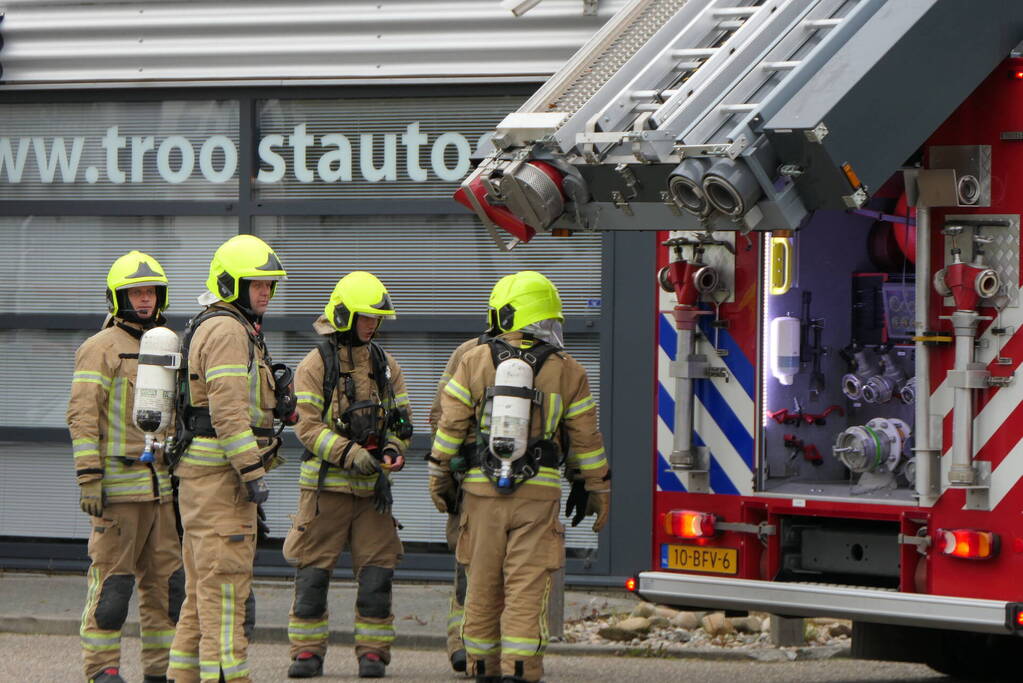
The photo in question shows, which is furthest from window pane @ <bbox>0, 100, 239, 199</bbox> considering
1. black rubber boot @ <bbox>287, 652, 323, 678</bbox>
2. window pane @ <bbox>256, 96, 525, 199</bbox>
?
black rubber boot @ <bbox>287, 652, 323, 678</bbox>

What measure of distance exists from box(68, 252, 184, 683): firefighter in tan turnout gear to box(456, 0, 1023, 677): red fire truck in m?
1.96

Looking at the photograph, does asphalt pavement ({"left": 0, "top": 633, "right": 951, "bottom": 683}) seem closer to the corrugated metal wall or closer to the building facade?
the building facade

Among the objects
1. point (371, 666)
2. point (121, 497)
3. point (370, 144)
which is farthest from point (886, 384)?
point (370, 144)

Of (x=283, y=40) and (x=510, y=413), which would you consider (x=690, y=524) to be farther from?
(x=283, y=40)

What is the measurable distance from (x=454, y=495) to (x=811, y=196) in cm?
279

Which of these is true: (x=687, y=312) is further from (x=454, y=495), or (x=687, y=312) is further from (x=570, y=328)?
(x=570, y=328)

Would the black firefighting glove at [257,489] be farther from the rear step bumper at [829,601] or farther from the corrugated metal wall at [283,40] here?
the corrugated metal wall at [283,40]

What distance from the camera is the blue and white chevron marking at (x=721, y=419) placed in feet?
24.6

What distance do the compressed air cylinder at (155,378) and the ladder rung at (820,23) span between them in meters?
2.92

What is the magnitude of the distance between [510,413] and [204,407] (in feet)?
4.27

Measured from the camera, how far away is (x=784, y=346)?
768cm

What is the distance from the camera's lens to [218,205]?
449 inches

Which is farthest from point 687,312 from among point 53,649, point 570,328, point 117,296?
point 53,649

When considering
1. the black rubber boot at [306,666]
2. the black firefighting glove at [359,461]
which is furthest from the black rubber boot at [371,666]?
the black firefighting glove at [359,461]
